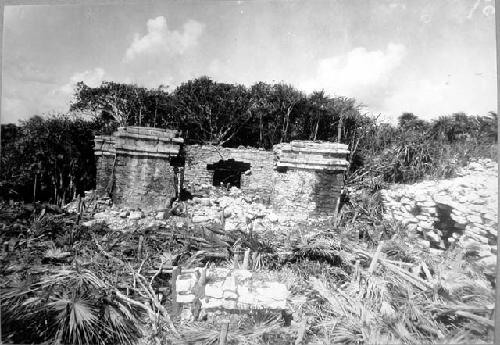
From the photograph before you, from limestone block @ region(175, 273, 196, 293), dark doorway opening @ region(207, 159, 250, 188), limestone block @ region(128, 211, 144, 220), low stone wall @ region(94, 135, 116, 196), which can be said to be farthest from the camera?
dark doorway opening @ region(207, 159, 250, 188)

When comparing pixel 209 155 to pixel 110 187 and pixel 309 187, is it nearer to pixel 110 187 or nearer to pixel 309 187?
pixel 110 187

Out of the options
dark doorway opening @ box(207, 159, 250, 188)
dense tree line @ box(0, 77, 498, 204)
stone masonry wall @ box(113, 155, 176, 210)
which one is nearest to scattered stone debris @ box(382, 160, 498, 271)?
dense tree line @ box(0, 77, 498, 204)

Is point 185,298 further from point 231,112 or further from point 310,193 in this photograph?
point 231,112

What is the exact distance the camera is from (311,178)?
6.16 meters

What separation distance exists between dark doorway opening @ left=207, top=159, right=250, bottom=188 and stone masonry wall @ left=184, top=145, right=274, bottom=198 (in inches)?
14.0

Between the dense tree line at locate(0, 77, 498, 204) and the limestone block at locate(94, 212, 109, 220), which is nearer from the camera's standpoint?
the limestone block at locate(94, 212, 109, 220)

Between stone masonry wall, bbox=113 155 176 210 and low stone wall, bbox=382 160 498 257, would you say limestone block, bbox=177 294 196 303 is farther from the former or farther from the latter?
low stone wall, bbox=382 160 498 257

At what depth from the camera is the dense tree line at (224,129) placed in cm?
675

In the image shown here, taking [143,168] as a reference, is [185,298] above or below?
below

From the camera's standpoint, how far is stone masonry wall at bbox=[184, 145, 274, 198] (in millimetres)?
10383

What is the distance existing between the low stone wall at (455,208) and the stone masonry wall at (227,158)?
4488 mm

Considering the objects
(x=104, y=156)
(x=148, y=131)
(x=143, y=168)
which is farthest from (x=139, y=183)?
(x=104, y=156)

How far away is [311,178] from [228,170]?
601 cm

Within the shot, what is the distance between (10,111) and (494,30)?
673 cm
